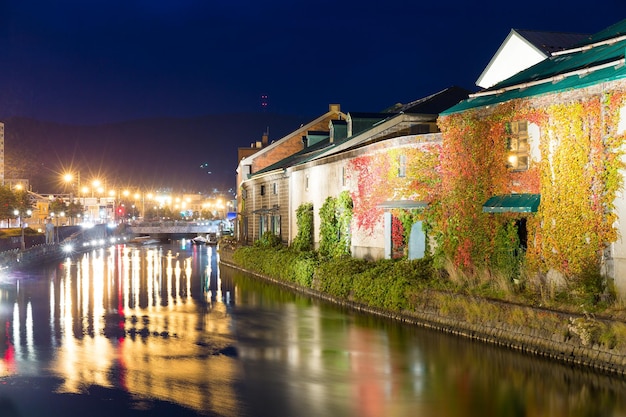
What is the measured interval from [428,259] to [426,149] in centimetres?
505

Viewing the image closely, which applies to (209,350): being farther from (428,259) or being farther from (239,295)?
(239,295)

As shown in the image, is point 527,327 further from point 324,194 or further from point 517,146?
point 324,194

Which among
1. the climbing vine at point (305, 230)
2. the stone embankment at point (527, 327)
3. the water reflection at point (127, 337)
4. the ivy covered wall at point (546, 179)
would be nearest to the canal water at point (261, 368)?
the water reflection at point (127, 337)

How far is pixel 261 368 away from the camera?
744 inches

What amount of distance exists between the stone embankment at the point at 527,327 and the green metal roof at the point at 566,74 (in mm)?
7282

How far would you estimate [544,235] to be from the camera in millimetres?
23828

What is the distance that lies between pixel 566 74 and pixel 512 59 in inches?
611

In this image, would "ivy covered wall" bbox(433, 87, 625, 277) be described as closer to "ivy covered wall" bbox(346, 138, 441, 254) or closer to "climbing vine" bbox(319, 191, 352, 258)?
"ivy covered wall" bbox(346, 138, 441, 254)

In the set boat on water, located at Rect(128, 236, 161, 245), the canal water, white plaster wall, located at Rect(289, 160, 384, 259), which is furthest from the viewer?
boat on water, located at Rect(128, 236, 161, 245)

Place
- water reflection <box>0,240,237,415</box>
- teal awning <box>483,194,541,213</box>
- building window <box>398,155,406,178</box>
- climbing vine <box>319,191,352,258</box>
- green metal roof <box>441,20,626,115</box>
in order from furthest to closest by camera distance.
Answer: climbing vine <box>319,191,352,258</box> → building window <box>398,155,406,178</box> → teal awning <box>483,194,541,213</box> → green metal roof <box>441,20,626,115</box> → water reflection <box>0,240,237,415</box>

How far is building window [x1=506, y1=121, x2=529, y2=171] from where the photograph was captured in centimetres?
2580

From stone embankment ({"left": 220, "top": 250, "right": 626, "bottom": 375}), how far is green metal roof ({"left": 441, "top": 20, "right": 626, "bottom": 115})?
23.9ft

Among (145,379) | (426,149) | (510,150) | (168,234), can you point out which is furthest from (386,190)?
(168,234)

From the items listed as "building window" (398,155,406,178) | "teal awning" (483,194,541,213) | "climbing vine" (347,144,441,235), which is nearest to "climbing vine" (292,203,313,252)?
"climbing vine" (347,144,441,235)
